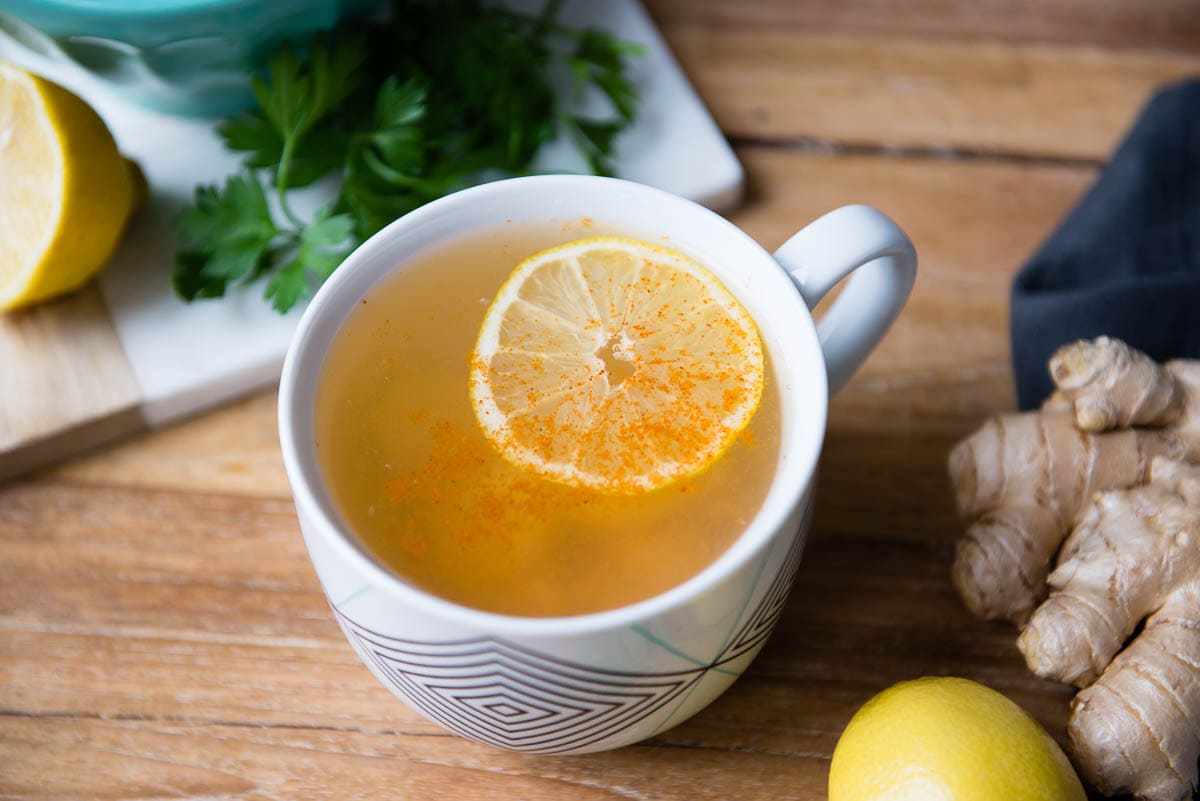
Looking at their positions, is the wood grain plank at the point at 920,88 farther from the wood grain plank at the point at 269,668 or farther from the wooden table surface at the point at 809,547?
the wood grain plank at the point at 269,668

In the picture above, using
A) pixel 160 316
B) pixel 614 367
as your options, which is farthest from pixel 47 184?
pixel 614 367

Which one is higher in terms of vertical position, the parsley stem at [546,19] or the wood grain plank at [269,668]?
the parsley stem at [546,19]

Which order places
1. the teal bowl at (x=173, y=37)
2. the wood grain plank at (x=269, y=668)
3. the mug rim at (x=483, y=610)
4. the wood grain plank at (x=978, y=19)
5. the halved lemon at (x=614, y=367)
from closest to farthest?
the mug rim at (x=483, y=610) → the halved lemon at (x=614, y=367) → the wood grain plank at (x=269, y=668) → the teal bowl at (x=173, y=37) → the wood grain plank at (x=978, y=19)

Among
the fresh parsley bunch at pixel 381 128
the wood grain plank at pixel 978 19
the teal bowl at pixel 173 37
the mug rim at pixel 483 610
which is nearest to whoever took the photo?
the mug rim at pixel 483 610

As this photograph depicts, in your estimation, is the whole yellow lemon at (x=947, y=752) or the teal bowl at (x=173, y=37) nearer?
the whole yellow lemon at (x=947, y=752)

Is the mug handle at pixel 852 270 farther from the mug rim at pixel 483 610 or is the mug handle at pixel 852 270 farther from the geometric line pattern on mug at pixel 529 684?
the geometric line pattern on mug at pixel 529 684

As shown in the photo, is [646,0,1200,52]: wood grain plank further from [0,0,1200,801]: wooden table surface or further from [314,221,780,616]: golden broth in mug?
[314,221,780,616]: golden broth in mug

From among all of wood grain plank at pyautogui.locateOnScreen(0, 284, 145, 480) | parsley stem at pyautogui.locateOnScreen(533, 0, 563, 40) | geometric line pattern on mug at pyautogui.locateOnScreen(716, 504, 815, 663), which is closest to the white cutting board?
wood grain plank at pyautogui.locateOnScreen(0, 284, 145, 480)

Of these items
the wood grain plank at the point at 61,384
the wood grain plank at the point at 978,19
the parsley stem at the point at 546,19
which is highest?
the parsley stem at the point at 546,19

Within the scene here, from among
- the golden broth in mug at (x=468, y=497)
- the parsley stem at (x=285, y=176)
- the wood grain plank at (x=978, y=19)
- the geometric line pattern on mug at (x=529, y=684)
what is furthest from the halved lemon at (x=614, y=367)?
the wood grain plank at (x=978, y=19)
